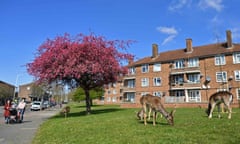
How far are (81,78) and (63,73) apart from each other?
2576mm

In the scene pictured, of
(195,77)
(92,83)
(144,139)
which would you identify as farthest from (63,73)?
(195,77)

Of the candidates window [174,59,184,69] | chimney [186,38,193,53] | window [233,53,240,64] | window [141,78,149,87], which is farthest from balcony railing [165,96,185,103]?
chimney [186,38,193,53]

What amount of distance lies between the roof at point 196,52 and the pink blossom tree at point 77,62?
2684 cm

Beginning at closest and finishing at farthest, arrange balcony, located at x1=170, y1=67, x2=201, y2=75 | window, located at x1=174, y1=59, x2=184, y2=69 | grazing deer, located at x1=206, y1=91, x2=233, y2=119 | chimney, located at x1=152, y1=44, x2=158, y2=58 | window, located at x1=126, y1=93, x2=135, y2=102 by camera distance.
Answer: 1. grazing deer, located at x1=206, y1=91, x2=233, y2=119
2. balcony, located at x1=170, y1=67, x2=201, y2=75
3. window, located at x1=174, y1=59, x2=184, y2=69
4. chimney, located at x1=152, y1=44, x2=158, y2=58
5. window, located at x1=126, y1=93, x2=135, y2=102

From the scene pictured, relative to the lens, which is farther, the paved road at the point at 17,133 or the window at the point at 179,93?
the window at the point at 179,93

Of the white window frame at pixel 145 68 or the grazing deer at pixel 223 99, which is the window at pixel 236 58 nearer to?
the white window frame at pixel 145 68

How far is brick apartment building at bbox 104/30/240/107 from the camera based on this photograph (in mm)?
44406

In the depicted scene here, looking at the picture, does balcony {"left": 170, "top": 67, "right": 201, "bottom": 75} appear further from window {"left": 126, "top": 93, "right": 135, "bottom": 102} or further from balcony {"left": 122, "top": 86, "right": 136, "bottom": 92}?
window {"left": 126, "top": 93, "right": 135, "bottom": 102}

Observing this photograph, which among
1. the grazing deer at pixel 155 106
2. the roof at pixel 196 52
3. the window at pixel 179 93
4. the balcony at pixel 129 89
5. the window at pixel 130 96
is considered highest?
the roof at pixel 196 52

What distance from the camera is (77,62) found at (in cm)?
2392

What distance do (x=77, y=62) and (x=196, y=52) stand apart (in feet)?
110

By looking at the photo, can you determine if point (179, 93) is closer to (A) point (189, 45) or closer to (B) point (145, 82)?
(B) point (145, 82)

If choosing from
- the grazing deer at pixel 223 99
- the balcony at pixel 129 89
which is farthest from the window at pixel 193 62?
the grazing deer at pixel 223 99

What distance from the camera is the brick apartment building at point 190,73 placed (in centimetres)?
4441
